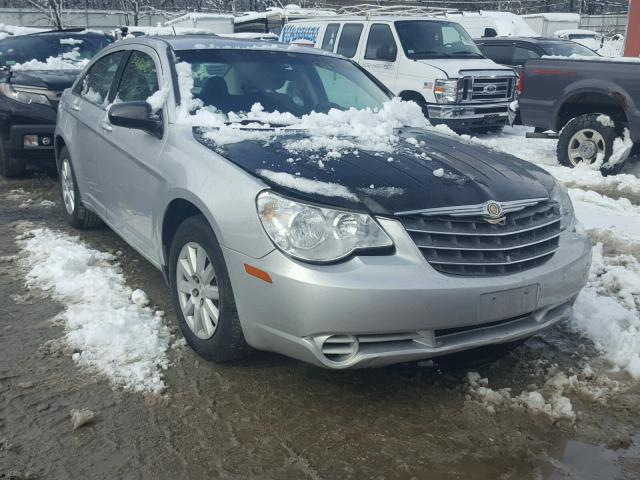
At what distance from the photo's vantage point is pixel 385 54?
11484mm

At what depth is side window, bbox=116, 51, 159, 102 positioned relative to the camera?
4.48m

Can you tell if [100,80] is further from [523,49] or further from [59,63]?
[523,49]

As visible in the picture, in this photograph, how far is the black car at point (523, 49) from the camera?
44.4 ft

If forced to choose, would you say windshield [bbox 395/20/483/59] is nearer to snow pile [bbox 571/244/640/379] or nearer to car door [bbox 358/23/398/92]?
car door [bbox 358/23/398/92]

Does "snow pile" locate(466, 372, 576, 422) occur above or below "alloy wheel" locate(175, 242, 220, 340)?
below

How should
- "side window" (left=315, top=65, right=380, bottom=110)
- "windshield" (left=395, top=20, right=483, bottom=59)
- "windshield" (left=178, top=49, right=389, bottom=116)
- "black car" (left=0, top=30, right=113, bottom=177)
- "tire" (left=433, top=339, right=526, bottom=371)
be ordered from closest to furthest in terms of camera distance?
"tire" (left=433, top=339, right=526, bottom=371), "windshield" (left=178, top=49, right=389, bottom=116), "side window" (left=315, top=65, right=380, bottom=110), "black car" (left=0, top=30, right=113, bottom=177), "windshield" (left=395, top=20, right=483, bottom=59)

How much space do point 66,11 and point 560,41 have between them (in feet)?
90.4

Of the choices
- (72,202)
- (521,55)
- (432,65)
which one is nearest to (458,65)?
(432,65)

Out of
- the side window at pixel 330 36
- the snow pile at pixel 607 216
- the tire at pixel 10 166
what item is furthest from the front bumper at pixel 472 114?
the tire at pixel 10 166

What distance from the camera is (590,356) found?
12.7 feet

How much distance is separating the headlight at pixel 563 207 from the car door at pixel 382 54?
303 inches

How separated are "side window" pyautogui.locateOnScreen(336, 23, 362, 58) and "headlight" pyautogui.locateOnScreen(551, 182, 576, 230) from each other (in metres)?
8.62

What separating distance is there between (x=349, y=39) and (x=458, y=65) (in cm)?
215

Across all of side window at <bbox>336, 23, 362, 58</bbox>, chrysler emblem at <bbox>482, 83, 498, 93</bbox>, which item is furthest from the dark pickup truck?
side window at <bbox>336, 23, 362, 58</bbox>
